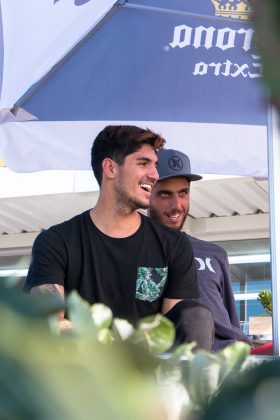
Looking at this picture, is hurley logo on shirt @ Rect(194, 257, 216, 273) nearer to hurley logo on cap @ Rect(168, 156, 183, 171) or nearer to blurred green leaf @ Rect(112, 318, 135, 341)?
hurley logo on cap @ Rect(168, 156, 183, 171)

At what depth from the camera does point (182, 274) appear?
116 inches

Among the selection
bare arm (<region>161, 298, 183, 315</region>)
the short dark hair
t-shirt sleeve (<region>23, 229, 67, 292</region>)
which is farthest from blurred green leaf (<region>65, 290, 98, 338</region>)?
the short dark hair

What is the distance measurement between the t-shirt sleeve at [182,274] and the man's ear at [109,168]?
545 mm

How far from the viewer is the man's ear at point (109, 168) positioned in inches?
136

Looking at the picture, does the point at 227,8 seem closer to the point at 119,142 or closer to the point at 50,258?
the point at 119,142

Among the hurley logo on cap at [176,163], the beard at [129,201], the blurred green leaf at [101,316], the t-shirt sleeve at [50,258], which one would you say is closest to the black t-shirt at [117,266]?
the t-shirt sleeve at [50,258]

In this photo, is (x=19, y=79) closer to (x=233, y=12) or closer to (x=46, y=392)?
(x=233, y=12)

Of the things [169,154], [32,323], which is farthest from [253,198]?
[32,323]

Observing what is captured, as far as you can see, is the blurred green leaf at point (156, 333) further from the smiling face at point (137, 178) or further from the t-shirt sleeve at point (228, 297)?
the t-shirt sleeve at point (228, 297)

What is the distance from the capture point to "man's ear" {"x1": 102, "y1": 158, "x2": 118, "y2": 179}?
11.3 ft

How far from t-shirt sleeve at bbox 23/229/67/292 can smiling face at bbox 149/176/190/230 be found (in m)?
0.88

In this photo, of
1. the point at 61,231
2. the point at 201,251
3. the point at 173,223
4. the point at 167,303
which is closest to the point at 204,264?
the point at 201,251

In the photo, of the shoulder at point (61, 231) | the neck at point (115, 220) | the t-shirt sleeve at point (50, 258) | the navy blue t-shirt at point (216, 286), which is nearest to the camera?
the t-shirt sleeve at point (50, 258)

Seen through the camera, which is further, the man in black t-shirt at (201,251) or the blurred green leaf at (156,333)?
the man in black t-shirt at (201,251)
